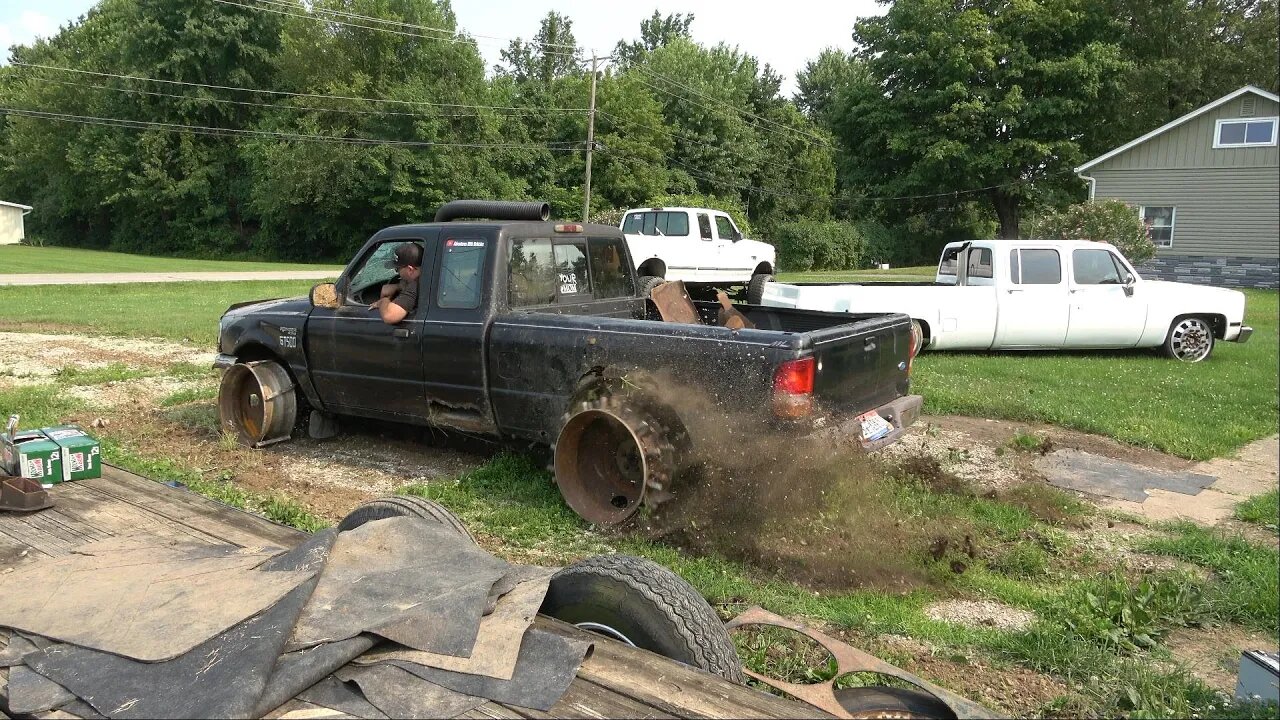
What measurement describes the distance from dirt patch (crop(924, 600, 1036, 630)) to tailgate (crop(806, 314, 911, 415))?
4.15 feet

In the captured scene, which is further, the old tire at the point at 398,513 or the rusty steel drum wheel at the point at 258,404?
the rusty steel drum wheel at the point at 258,404

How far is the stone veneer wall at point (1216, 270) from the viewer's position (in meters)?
26.6

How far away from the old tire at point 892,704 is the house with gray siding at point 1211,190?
2803 centimetres

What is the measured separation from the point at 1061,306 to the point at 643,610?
1124 centimetres

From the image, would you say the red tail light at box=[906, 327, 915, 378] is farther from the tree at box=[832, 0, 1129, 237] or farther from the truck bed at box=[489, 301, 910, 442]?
the tree at box=[832, 0, 1129, 237]

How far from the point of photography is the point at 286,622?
2.50 meters

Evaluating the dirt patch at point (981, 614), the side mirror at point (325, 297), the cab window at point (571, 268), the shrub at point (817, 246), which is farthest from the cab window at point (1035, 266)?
the shrub at point (817, 246)

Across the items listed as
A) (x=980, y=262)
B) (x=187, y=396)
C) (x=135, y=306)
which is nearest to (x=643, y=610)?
(x=187, y=396)

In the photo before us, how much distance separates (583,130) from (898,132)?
15.8 m

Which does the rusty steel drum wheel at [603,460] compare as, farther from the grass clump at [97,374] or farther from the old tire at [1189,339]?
the old tire at [1189,339]

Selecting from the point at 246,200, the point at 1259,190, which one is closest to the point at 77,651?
the point at 1259,190

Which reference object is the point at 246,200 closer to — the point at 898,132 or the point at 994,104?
the point at 898,132

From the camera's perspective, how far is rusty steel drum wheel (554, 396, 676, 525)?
5234 mm

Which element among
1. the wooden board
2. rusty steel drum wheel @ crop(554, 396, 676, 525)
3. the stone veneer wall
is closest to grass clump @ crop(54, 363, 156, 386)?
the wooden board
